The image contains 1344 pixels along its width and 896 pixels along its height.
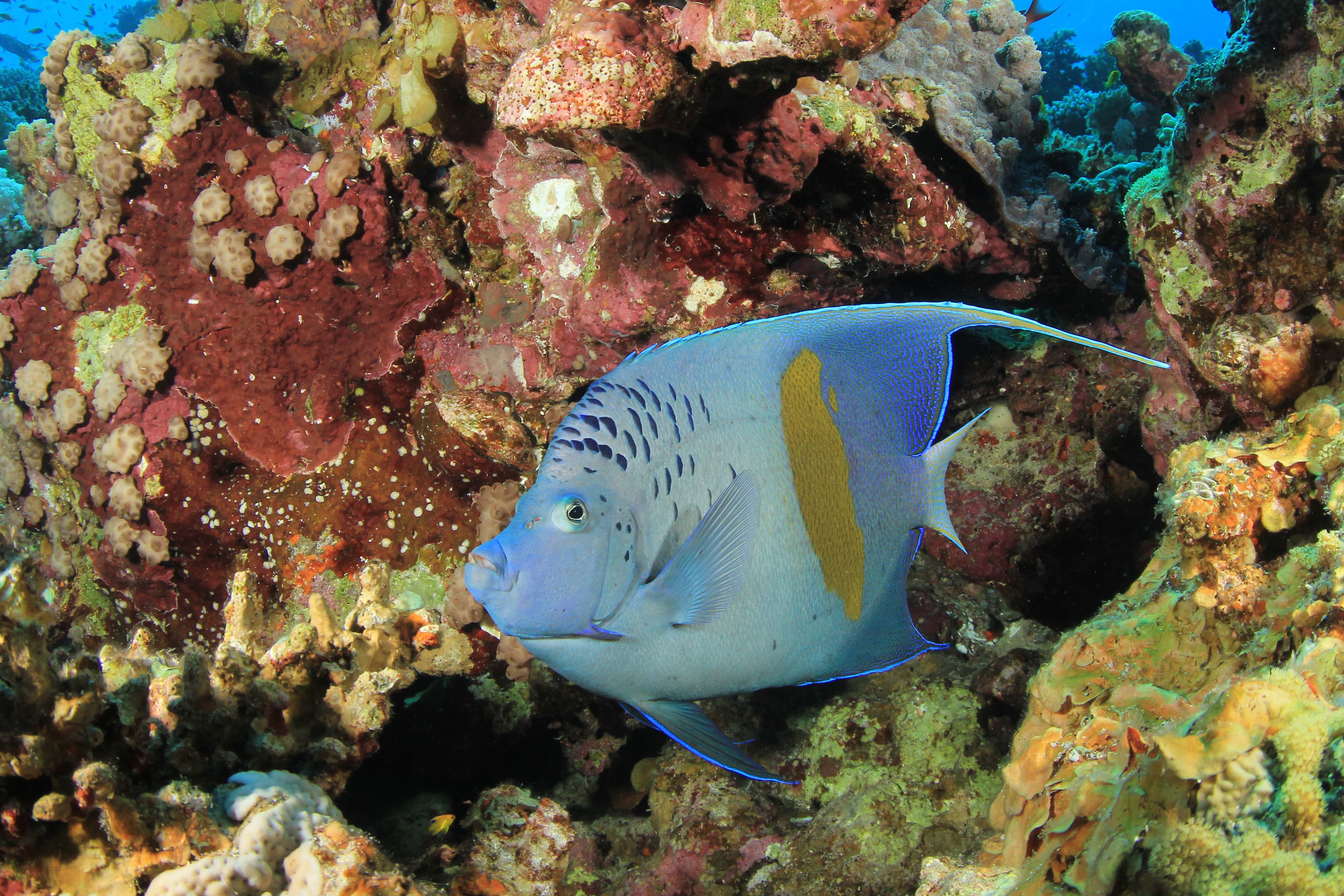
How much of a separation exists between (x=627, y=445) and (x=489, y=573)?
402 millimetres

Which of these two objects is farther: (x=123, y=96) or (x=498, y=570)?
(x=123, y=96)

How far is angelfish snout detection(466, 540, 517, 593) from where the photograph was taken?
53.6 inches

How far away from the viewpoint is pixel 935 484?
1.74 meters

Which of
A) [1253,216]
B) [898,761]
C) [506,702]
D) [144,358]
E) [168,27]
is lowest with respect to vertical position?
[898,761]

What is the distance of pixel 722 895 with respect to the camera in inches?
96.1

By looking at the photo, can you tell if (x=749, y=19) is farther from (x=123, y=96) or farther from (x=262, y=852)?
(x=123, y=96)

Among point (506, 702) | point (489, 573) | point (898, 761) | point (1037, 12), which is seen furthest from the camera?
point (1037, 12)

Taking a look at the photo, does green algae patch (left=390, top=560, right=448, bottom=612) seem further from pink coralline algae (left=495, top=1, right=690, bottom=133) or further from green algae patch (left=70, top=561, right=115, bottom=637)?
pink coralline algae (left=495, top=1, right=690, bottom=133)

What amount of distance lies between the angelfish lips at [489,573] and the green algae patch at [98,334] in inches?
121

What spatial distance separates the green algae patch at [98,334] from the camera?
11.0 feet

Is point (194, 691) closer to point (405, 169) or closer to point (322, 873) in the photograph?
point (322, 873)

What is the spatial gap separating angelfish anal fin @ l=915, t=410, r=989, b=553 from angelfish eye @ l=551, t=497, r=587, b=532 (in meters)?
0.88

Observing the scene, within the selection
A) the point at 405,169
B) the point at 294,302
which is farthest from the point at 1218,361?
the point at 294,302

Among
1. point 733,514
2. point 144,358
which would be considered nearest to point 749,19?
point 733,514
